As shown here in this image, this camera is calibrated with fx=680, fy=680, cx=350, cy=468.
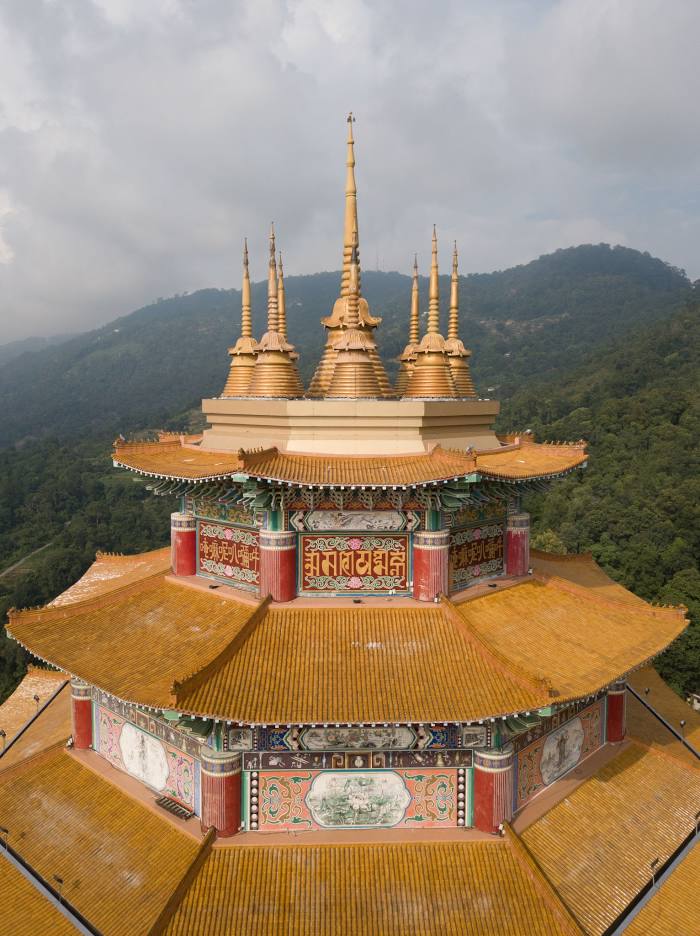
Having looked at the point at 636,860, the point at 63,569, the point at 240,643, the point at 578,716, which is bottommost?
the point at 63,569

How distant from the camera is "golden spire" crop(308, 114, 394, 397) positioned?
15.5 m

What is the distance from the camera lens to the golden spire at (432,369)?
1585 centimetres

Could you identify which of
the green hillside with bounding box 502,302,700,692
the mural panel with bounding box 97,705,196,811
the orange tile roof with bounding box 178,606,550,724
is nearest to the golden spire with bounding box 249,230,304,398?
the orange tile roof with bounding box 178,606,550,724

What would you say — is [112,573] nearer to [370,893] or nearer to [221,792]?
[221,792]

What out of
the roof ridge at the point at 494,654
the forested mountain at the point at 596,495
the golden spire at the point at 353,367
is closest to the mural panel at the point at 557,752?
the roof ridge at the point at 494,654

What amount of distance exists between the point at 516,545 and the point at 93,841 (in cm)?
984

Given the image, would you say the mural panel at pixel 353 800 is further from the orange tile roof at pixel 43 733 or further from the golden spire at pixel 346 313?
the golden spire at pixel 346 313

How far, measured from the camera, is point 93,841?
37.5 ft

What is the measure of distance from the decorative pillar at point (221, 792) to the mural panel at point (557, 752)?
480 centimetres

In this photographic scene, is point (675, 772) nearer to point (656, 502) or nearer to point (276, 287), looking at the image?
point (276, 287)

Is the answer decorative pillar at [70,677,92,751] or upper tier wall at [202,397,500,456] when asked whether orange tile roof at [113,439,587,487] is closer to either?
upper tier wall at [202,397,500,456]

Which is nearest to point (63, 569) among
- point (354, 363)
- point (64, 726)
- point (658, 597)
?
point (658, 597)

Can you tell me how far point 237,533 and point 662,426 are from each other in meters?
84.3

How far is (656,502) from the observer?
6147 centimetres
